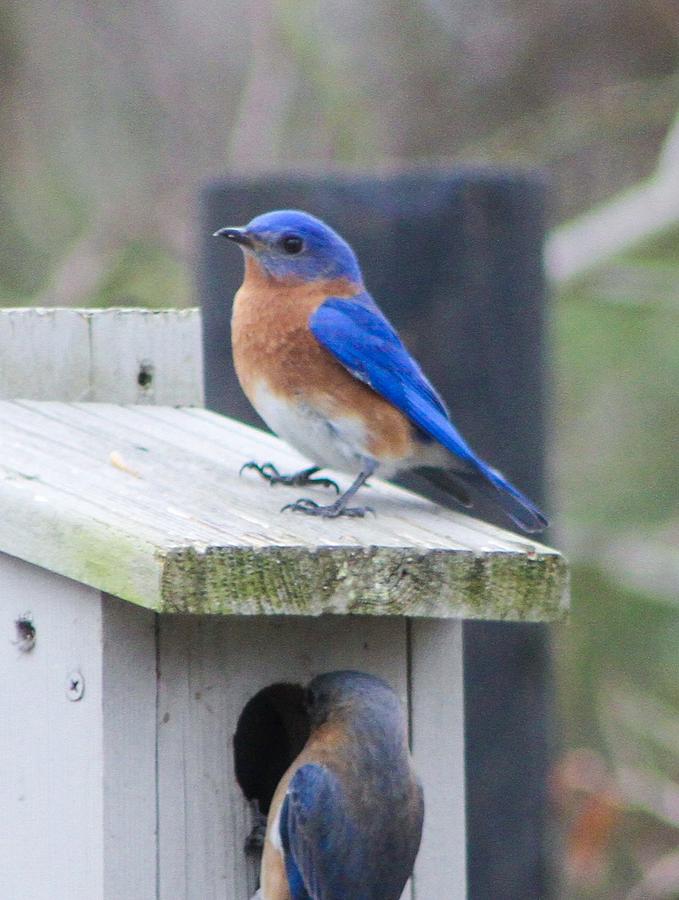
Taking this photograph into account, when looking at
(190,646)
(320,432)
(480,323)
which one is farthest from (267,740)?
(480,323)

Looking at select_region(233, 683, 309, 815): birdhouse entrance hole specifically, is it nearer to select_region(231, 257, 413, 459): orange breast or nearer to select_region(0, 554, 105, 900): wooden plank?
select_region(0, 554, 105, 900): wooden plank

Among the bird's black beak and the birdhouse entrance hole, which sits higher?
the bird's black beak

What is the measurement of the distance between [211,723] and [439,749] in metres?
0.45

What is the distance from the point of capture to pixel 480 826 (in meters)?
3.92

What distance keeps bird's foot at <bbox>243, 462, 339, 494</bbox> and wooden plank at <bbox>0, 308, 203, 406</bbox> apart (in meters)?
0.33

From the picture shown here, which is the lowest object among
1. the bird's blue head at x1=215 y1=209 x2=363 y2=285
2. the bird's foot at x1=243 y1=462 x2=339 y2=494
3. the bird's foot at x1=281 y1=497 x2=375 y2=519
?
the bird's foot at x1=281 y1=497 x2=375 y2=519

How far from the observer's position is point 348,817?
2.67 meters

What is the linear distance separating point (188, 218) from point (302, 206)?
331 centimetres

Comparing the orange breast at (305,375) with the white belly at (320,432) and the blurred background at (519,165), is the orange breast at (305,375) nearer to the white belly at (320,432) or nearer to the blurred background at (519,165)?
the white belly at (320,432)

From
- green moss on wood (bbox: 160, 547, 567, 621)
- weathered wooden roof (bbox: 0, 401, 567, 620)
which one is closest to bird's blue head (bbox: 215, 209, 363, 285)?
weathered wooden roof (bbox: 0, 401, 567, 620)

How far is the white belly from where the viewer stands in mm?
3381

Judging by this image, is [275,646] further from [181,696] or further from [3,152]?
[3,152]

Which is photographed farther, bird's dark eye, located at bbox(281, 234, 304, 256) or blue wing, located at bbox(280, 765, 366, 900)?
bird's dark eye, located at bbox(281, 234, 304, 256)

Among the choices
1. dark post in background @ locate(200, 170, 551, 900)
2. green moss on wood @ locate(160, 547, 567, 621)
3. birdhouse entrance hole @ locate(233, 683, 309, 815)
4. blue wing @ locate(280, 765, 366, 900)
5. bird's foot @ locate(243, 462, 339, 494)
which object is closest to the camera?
green moss on wood @ locate(160, 547, 567, 621)
